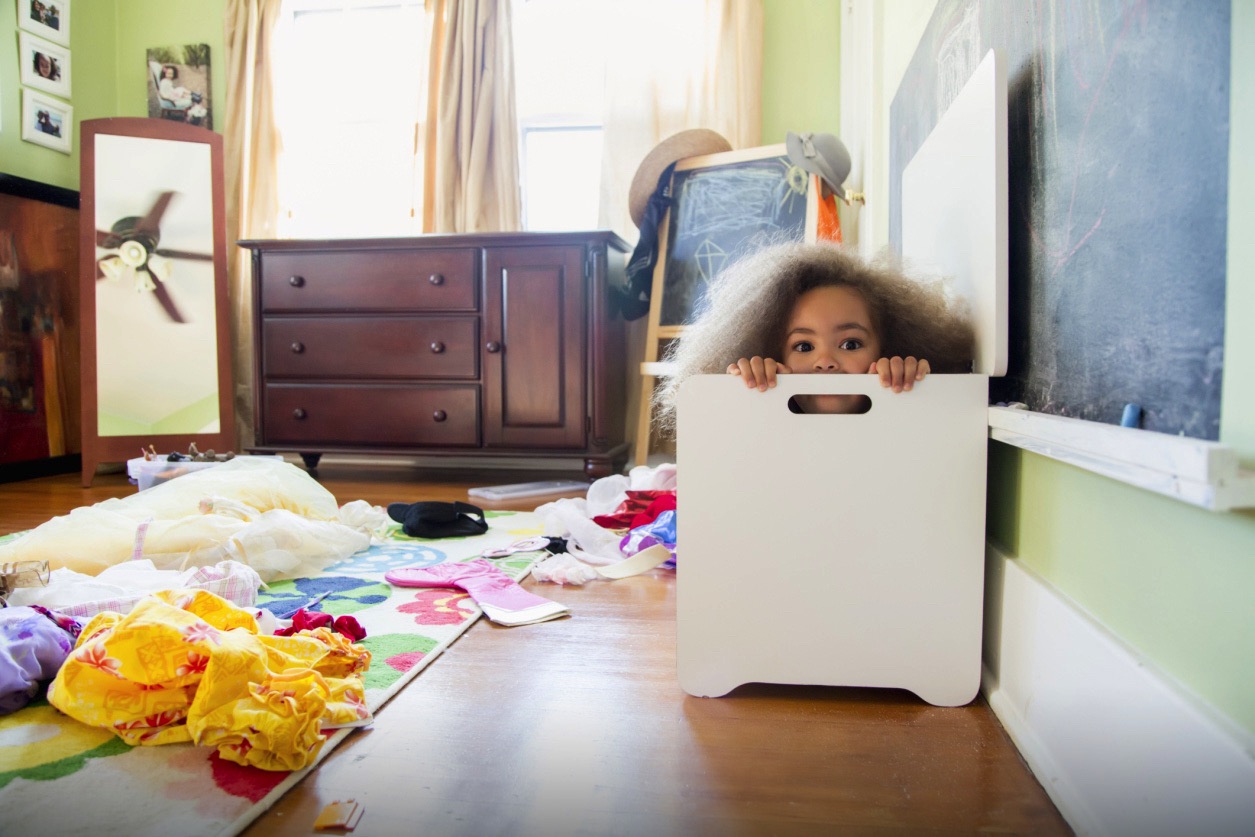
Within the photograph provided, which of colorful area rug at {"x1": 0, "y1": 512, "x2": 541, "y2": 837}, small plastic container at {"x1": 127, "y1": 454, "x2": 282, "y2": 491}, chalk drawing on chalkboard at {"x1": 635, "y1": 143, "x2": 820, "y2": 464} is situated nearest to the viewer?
colorful area rug at {"x1": 0, "y1": 512, "x2": 541, "y2": 837}

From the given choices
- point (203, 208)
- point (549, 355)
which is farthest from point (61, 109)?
point (549, 355)

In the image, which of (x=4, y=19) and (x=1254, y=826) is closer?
(x=1254, y=826)

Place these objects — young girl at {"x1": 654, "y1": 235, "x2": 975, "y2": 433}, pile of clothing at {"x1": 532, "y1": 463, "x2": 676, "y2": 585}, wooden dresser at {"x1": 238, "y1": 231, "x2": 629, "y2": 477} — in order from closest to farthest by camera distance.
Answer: young girl at {"x1": 654, "y1": 235, "x2": 975, "y2": 433}
pile of clothing at {"x1": 532, "y1": 463, "x2": 676, "y2": 585}
wooden dresser at {"x1": 238, "y1": 231, "x2": 629, "y2": 477}

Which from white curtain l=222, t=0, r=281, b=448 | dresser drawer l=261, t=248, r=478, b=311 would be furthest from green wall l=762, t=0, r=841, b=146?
white curtain l=222, t=0, r=281, b=448

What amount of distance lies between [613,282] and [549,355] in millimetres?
377

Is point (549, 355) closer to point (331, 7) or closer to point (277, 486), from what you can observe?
point (277, 486)

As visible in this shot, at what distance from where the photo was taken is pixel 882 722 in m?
0.98

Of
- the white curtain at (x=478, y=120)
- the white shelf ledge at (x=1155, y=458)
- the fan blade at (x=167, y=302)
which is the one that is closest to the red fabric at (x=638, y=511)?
the white shelf ledge at (x=1155, y=458)

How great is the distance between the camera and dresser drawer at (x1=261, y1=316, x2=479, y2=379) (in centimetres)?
293

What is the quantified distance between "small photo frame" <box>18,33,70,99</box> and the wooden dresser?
43.8 inches

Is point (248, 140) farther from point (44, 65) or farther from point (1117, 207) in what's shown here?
point (1117, 207)

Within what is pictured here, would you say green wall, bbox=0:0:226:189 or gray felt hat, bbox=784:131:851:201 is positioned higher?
green wall, bbox=0:0:226:189

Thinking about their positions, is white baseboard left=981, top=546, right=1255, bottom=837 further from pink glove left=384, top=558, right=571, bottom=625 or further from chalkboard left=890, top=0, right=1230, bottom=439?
pink glove left=384, top=558, right=571, bottom=625

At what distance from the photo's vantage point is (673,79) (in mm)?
3184
